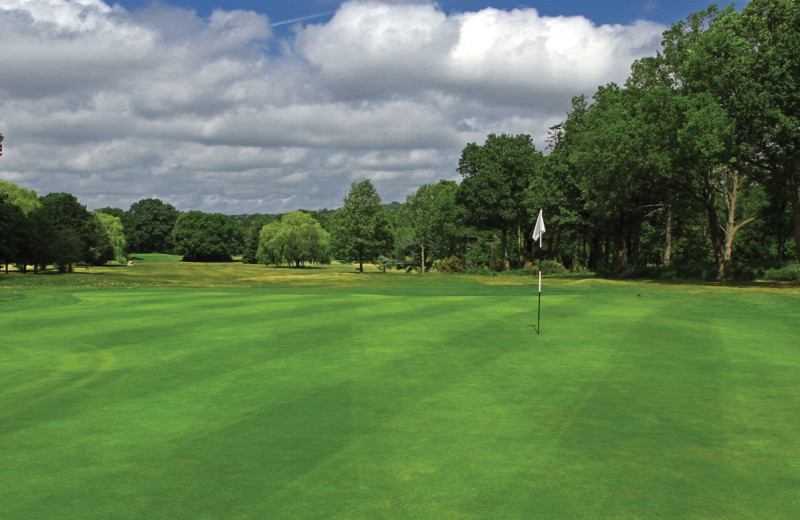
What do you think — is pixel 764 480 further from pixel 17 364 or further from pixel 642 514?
pixel 17 364

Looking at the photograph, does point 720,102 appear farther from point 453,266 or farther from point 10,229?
point 10,229

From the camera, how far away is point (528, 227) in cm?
7256

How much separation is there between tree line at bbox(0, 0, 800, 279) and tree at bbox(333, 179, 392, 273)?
0.22m

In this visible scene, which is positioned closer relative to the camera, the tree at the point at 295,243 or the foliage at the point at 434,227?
the foliage at the point at 434,227

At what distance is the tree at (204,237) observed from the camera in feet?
515

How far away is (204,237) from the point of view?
157000 mm

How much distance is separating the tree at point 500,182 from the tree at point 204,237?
10715 cm

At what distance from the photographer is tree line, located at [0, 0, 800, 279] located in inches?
1369

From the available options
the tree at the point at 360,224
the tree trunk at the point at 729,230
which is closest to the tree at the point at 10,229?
the tree at the point at 360,224

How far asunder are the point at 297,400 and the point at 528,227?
216 feet

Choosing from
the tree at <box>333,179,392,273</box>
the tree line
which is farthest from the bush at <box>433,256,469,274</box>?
the tree at <box>333,179,392,273</box>

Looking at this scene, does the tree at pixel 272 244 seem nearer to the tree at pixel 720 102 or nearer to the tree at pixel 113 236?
the tree at pixel 113 236

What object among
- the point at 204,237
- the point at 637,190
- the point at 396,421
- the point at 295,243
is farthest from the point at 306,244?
the point at 396,421

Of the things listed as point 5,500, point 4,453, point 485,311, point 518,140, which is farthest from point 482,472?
point 518,140
